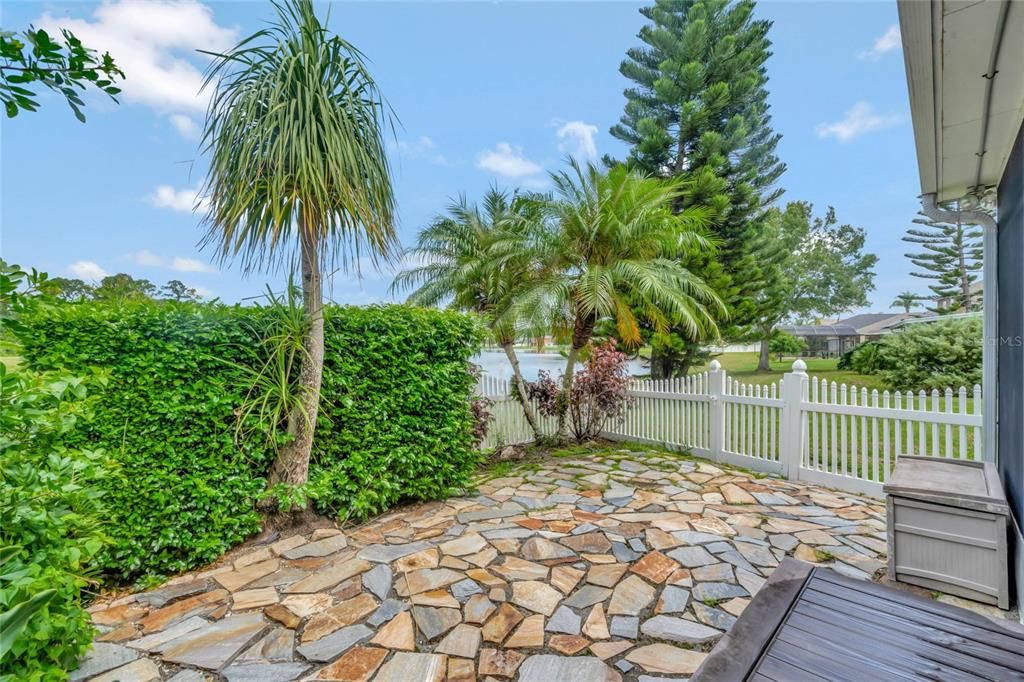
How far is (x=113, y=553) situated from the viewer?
8.67ft

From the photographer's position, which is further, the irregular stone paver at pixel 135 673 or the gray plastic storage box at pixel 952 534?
the gray plastic storage box at pixel 952 534

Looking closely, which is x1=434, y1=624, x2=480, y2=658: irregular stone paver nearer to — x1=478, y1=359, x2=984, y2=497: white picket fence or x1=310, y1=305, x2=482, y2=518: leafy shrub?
x1=310, y1=305, x2=482, y2=518: leafy shrub

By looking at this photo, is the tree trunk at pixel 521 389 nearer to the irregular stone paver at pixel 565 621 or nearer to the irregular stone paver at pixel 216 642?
the irregular stone paver at pixel 565 621

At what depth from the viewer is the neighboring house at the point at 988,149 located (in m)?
1.49

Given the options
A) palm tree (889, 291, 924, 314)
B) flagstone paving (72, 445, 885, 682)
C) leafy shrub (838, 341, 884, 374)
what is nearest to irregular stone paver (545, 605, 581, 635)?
flagstone paving (72, 445, 885, 682)

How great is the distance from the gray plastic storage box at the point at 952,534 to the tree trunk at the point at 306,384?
3.65 m

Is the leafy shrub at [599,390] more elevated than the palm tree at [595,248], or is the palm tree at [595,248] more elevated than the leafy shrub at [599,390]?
the palm tree at [595,248]

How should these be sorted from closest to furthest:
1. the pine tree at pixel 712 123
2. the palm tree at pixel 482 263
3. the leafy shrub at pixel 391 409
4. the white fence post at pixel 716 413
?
the leafy shrub at pixel 391 409 < the white fence post at pixel 716 413 < the palm tree at pixel 482 263 < the pine tree at pixel 712 123

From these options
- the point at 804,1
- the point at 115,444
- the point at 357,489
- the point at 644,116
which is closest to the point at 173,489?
the point at 115,444

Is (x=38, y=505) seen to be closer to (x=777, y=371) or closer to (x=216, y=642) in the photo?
(x=216, y=642)

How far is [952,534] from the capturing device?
2.31m

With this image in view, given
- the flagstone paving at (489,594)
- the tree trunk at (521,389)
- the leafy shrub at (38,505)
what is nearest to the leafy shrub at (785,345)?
the tree trunk at (521,389)

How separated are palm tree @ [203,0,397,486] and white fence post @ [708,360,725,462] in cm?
432

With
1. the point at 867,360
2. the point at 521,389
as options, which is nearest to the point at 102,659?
the point at 521,389
